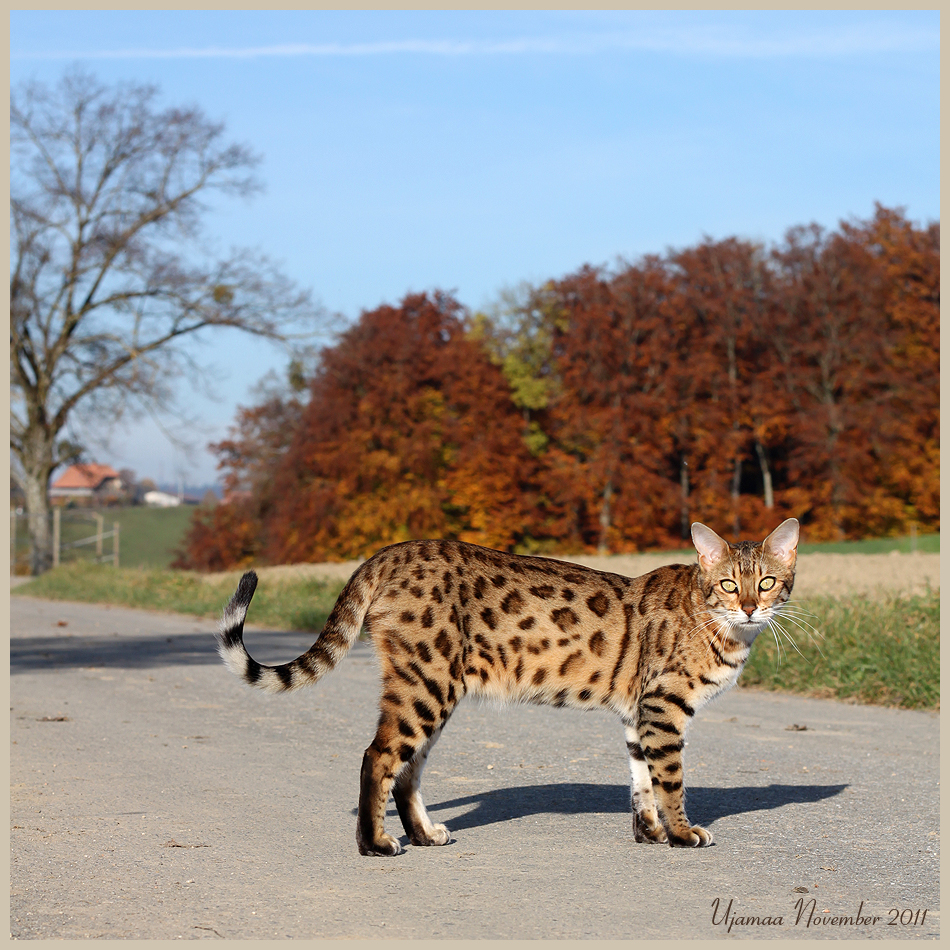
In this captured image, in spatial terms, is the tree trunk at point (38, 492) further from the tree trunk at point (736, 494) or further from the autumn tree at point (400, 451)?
the tree trunk at point (736, 494)

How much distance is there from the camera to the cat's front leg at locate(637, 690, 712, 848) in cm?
598

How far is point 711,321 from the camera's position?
5319cm

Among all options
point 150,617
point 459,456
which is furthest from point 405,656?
point 459,456

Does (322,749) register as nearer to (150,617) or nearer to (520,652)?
(520,652)

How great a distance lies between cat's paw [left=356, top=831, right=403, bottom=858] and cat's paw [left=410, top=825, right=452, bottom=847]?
0.30 metres

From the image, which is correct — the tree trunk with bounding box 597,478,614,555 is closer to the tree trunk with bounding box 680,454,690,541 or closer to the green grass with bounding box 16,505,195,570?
the tree trunk with bounding box 680,454,690,541

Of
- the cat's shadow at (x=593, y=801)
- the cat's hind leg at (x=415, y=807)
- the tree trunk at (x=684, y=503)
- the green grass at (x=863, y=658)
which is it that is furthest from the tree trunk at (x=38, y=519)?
the cat's hind leg at (x=415, y=807)

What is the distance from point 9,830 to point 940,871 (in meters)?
4.63

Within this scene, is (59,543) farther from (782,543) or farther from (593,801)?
(782,543)

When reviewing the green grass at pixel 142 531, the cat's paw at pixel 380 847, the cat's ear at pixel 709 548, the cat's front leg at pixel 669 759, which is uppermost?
the cat's ear at pixel 709 548

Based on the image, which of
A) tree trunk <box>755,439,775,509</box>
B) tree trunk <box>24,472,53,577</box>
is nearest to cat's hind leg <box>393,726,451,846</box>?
tree trunk <box>24,472,53,577</box>

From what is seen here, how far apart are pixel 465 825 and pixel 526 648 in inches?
44.3

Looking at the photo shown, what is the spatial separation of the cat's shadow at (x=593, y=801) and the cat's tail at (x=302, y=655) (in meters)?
1.24

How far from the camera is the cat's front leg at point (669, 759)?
5977 millimetres
